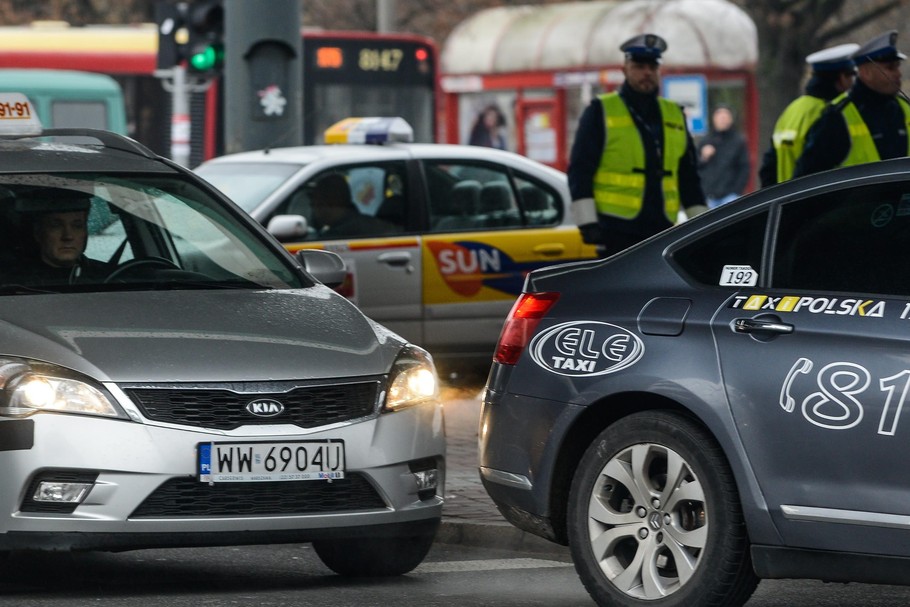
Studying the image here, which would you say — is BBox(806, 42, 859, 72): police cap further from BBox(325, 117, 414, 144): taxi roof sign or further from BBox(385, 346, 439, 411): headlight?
BBox(385, 346, 439, 411): headlight

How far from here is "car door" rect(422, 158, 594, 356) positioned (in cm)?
1249

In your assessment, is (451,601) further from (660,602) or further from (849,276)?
(849,276)

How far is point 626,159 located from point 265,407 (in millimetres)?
4246

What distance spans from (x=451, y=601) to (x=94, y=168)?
212 centimetres

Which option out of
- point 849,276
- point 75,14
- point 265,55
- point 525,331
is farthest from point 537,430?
point 75,14

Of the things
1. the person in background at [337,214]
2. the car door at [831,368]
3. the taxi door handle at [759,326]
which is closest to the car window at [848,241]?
the car door at [831,368]

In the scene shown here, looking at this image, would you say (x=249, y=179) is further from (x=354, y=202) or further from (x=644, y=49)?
(x=644, y=49)

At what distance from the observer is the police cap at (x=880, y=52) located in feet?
31.5

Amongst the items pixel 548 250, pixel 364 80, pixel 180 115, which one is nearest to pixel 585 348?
pixel 548 250

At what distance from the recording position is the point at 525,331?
6.45 m

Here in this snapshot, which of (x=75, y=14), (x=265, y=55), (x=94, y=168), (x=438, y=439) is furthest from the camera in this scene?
(x=75, y=14)

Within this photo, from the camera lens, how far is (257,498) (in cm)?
632

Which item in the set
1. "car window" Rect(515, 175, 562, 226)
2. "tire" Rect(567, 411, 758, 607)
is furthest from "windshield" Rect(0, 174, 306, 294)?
"car window" Rect(515, 175, 562, 226)

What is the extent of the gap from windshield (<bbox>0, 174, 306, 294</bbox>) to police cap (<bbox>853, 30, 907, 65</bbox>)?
3.40m
